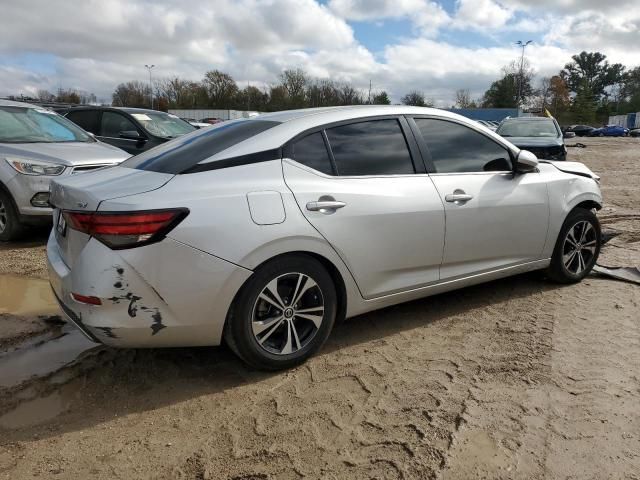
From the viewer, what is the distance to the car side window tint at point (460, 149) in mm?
3949

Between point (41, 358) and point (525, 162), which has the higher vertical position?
point (525, 162)

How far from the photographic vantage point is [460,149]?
4090mm

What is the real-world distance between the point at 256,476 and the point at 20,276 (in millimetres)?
3966

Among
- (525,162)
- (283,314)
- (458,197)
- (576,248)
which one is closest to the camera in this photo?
(283,314)

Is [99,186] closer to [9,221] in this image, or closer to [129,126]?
[9,221]

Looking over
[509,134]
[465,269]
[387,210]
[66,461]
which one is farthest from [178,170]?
[509,134]

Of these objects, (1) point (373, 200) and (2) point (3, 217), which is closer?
(1) point (373, 200)

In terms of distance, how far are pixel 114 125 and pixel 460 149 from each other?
7366mm

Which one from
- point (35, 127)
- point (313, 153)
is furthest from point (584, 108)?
point (313, 153)

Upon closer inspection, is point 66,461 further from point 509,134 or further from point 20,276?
point 509,134

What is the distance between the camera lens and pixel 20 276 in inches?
206

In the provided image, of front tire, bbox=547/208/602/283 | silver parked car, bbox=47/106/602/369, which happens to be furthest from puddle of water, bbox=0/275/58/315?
front tire, bbox=547/208/602/283

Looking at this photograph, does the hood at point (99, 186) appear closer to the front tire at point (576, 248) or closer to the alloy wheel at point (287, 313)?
the alloy wheel at point (287, 313)

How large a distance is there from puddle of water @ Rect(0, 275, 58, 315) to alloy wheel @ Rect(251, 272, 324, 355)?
217cm
